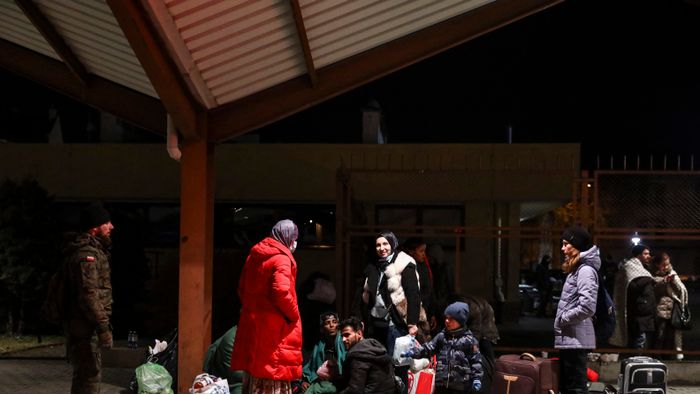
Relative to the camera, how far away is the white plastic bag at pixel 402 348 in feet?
25.3

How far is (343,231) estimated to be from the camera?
10.1m

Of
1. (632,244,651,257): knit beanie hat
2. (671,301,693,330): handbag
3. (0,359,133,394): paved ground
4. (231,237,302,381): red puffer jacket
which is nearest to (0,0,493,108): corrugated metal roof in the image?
(231,237,302,381): red puffer jacket

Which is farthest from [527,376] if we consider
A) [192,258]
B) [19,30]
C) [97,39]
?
[19,30]

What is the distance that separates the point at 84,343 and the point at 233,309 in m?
5.16

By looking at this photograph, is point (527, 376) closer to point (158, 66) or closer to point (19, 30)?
point (158, 66)

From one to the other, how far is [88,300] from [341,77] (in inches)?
144

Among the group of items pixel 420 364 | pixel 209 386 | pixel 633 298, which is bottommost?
pixel 209 386

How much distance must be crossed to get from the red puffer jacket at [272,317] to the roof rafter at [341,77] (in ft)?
7.18

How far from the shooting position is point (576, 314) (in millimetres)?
6992

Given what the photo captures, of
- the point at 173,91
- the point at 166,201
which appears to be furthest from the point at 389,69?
the point at 166,201

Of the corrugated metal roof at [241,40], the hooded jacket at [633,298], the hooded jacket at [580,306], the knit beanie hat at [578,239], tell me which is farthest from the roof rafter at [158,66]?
the hooded jacket at [633,298]

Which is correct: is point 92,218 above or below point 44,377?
above

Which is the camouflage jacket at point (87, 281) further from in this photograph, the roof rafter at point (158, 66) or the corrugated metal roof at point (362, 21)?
the corrugated metal roof at point (362, 21)

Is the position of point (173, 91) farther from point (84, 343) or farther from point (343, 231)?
point (343, 231)
